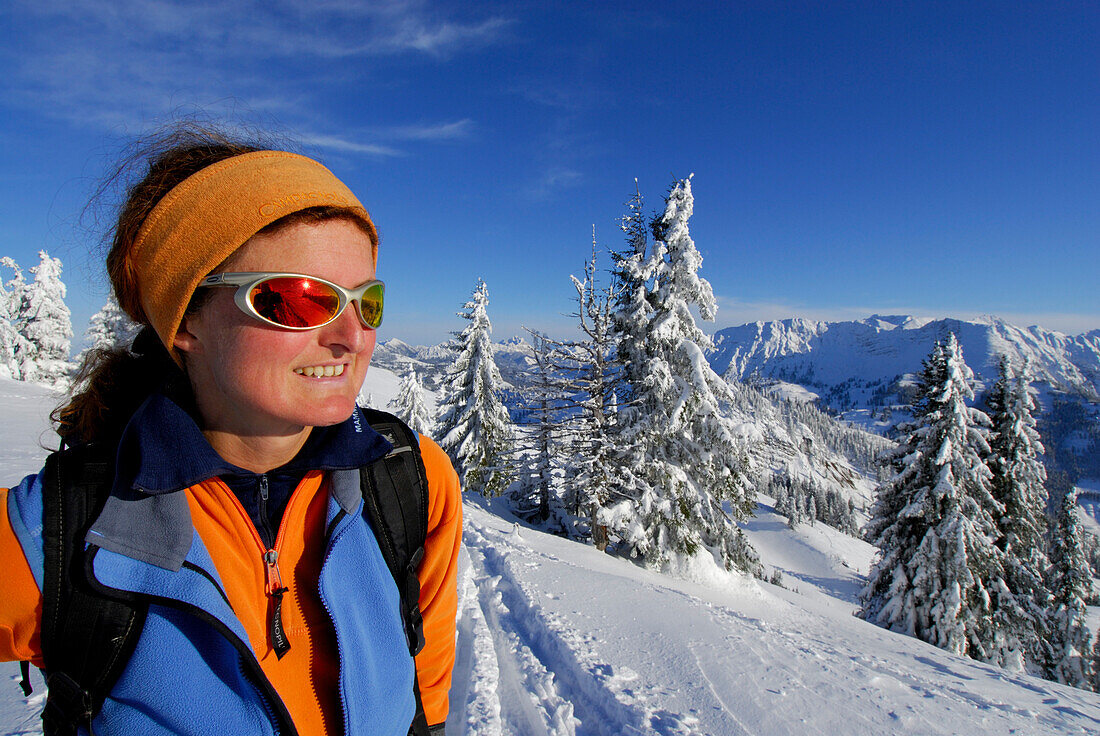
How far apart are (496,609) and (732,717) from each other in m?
3.05

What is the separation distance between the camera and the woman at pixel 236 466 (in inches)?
47.6

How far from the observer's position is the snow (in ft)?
12.0

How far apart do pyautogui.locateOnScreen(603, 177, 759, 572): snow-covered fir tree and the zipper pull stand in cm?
1086

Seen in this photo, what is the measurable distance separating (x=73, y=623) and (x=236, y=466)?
50cm

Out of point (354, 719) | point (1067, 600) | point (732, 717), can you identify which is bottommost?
point (1067, 600)

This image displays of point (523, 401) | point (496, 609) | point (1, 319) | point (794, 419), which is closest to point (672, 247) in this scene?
point (523, 401)

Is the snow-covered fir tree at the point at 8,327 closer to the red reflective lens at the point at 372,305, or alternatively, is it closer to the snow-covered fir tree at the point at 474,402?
the snow-covered fir tree at the point at 474,402

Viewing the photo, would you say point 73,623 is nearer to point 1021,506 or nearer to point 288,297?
point 288,297

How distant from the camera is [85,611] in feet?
3.75

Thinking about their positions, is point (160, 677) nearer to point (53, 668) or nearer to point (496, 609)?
point (53, 668)

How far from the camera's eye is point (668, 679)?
13.8 ft

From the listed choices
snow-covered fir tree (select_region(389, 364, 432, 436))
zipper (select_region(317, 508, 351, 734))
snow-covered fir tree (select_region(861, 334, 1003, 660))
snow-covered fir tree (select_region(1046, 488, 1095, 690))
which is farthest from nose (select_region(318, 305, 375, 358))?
snow-covered fir tree (select_region(1046, 488, 1095, 690))

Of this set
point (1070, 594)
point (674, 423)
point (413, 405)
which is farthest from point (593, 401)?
point (1070, 594)

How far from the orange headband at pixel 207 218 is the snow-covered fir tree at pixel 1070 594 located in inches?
1192
